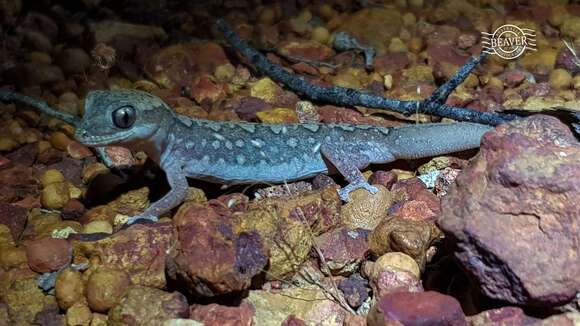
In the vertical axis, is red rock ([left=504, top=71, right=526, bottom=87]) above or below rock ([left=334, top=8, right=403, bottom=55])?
below

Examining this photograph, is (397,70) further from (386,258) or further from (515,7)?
(386,258)

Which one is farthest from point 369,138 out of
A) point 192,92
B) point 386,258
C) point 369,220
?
point 192,92

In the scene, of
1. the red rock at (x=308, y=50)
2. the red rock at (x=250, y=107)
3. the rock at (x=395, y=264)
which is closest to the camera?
the rock at (x=395, y=264)

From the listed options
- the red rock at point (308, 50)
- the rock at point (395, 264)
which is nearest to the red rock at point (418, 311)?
the rock at point (395, 264)

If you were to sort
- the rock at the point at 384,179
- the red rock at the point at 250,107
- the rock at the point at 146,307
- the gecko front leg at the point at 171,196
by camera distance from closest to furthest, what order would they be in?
1. the rock at the point at 146,307
2. the gecko front leg at the point at 171,196
3. the rock at the point at 384,179
4. the red rock at the point at 250,107

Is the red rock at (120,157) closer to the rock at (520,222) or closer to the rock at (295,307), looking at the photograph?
the rock at (295,307)

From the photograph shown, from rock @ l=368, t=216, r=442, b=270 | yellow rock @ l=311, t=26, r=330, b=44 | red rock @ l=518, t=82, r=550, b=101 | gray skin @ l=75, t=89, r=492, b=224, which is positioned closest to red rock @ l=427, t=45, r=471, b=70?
red rock @ l=518, t=82, r=550, b=101

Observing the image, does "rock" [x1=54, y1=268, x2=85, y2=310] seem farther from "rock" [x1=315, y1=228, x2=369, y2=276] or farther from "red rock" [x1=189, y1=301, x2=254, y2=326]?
"rock" [x1=315, y1=228, x2=369, y2=276]

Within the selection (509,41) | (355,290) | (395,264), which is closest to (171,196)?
(355,290)

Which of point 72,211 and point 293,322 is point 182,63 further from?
point 293,322
